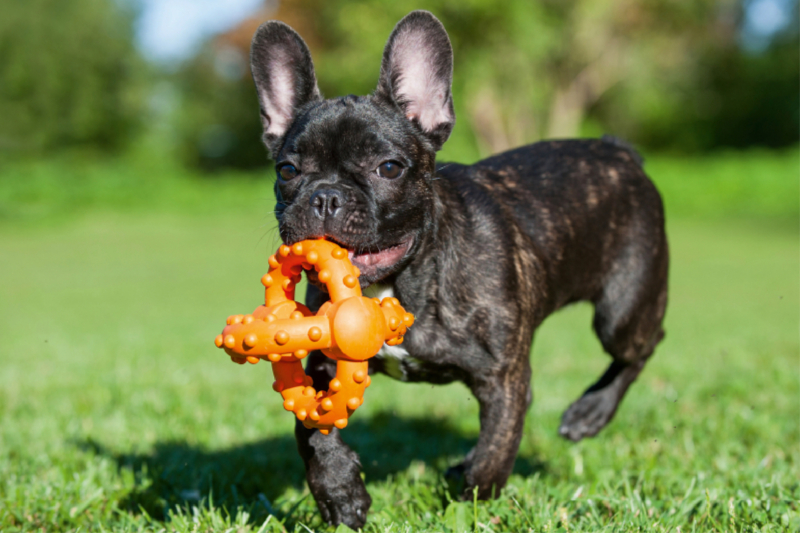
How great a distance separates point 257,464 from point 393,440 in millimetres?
1020

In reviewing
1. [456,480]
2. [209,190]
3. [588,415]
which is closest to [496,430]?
[456,480]

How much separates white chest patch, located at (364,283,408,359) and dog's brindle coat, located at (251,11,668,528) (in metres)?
0.02

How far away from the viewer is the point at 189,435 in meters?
4.82

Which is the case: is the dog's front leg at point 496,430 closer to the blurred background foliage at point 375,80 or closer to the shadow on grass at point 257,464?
the shadow on grass at point 257,464

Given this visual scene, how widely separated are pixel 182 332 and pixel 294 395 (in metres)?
7.29

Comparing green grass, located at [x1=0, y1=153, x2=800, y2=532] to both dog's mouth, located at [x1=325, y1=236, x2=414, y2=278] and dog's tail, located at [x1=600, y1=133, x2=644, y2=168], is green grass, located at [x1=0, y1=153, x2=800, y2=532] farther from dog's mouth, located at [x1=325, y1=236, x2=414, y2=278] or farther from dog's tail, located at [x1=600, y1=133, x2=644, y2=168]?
dog's tail, located at [x1=600, y1=133, x2=644, y2=168]

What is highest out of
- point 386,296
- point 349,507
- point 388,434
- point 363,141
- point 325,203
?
point 363,141

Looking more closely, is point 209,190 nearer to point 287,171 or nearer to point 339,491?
Answer: point 287,171

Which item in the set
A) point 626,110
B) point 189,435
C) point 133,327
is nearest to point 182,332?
point 133,327

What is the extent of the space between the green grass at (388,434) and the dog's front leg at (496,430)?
113 millimetres

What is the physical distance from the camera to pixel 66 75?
3841cm

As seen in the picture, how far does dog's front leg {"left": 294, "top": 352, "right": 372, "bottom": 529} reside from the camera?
3.20 meters

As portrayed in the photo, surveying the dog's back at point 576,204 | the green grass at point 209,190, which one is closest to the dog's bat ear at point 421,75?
the dog's back at point 576,204

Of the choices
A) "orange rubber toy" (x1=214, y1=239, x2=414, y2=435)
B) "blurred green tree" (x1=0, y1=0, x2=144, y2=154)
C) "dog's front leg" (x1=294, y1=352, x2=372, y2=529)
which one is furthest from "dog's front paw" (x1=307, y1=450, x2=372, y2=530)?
"blurred green tree" (x1=0, y1=0, x2=144, y2=154)
